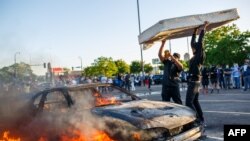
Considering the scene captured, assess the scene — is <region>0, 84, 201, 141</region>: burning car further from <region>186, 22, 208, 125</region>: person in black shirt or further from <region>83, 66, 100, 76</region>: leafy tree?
<region>83, 66, 100, 76</region>: leafy tree

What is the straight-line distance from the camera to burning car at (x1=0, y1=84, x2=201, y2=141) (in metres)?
4.46

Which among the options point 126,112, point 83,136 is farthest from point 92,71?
point 83,136

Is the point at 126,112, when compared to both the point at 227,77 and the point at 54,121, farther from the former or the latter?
the point at 227,77

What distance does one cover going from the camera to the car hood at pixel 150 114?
455 cm

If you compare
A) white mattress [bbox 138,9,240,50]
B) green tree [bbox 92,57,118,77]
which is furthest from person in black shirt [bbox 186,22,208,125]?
green tree [bbox 92,57,118,77]

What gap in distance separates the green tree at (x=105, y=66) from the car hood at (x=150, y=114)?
8835 centimetres

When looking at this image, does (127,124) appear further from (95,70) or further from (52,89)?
(95,70)

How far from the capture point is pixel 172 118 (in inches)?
191

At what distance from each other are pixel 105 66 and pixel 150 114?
91111 mm

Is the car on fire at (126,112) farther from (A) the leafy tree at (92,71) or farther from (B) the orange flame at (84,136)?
(A) the leafy tree at (92,71)

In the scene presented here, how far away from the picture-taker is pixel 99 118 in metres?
4.75

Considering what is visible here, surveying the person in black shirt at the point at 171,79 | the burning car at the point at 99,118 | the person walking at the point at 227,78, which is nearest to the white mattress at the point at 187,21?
the person in black shirt at the point at 171,79

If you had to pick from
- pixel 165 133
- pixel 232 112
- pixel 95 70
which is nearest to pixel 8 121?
pixel 165 133

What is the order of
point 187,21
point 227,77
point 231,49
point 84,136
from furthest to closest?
point 231,49
point 227,77
point 187,21
point 84,136
